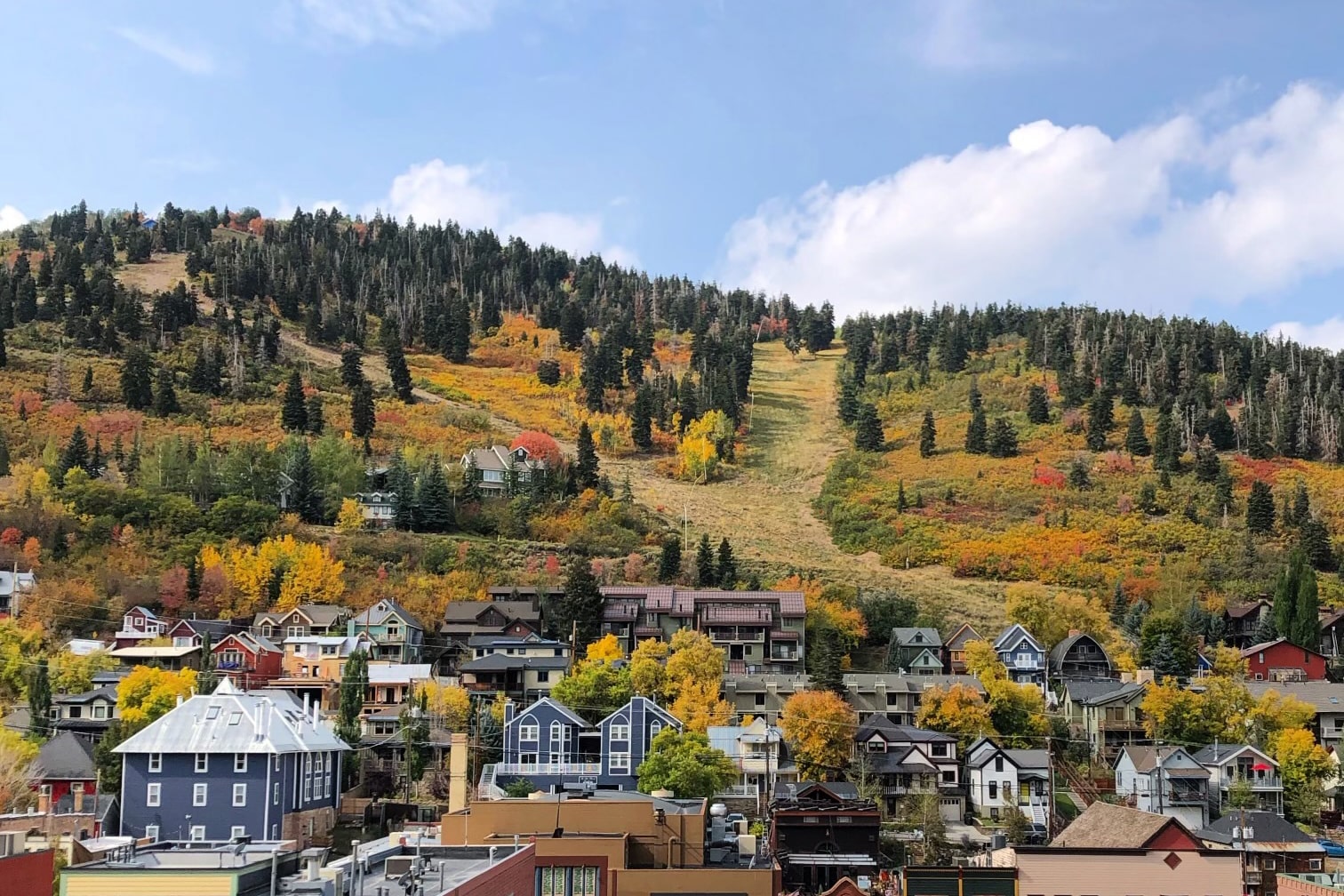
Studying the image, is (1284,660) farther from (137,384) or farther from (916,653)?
(137,384)

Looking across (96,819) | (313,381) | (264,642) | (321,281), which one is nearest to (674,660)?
(264,642)

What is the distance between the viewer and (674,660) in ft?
214

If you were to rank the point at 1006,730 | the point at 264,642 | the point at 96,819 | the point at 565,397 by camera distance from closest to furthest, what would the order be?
the point at 96,819 → the point at 1006,730 → the point at 264,642 → the point at 565,397

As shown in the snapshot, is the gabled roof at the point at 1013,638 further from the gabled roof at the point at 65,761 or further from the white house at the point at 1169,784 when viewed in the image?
the gabled roof at the point at 65,761

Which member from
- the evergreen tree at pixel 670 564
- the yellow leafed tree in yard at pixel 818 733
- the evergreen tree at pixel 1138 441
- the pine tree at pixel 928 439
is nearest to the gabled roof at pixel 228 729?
the yellow leafed tree in yard at pixel 818 733

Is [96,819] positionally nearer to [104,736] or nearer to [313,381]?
[104,736]

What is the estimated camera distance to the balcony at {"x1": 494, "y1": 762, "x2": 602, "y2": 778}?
58031mm

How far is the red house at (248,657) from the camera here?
224ft

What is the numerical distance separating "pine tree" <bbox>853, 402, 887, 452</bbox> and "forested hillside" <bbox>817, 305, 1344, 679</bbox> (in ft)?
0.59

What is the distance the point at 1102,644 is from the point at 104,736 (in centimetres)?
4998

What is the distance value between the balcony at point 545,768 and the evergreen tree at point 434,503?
114ft

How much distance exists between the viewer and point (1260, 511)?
314 ft

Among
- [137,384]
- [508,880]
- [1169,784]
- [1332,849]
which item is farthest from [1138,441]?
[508,880]

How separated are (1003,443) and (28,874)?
10156cm
